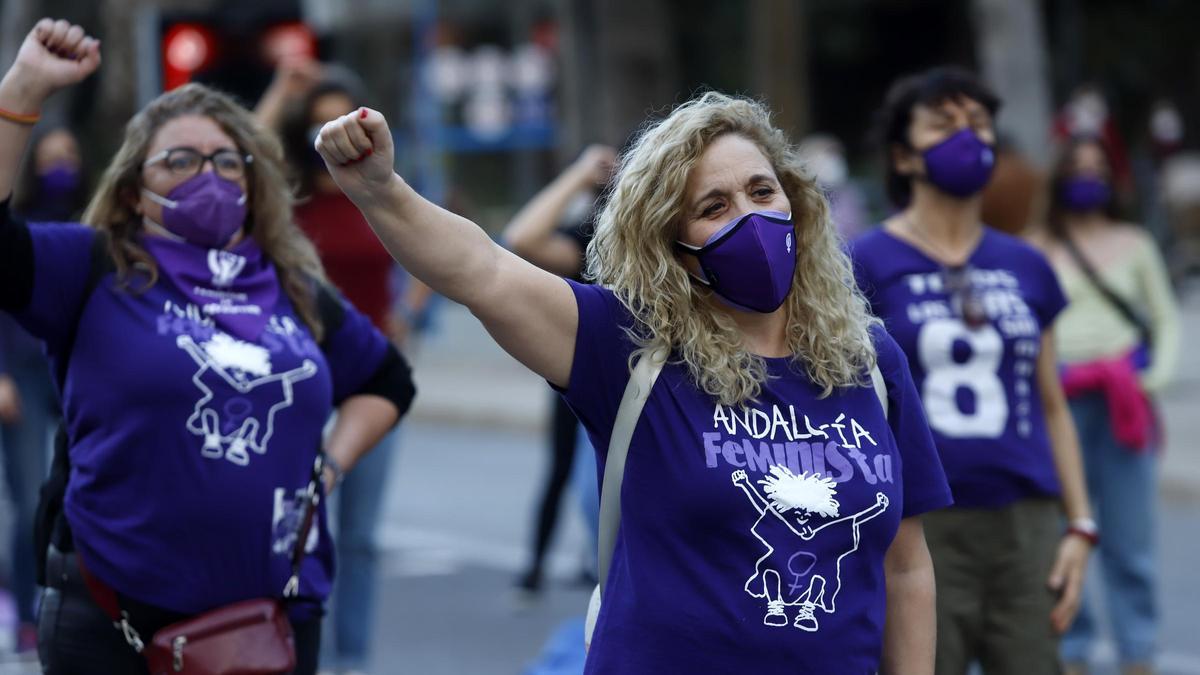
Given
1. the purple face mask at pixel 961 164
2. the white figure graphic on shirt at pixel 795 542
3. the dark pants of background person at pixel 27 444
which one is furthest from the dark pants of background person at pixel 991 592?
the dark pants of background person at pixel 27 444

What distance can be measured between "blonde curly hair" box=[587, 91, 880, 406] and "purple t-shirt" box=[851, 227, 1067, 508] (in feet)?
4.07

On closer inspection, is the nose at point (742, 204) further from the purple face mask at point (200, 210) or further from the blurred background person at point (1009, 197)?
the blurred background person at point (1009, 197)

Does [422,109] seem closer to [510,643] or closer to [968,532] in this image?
[510,643]

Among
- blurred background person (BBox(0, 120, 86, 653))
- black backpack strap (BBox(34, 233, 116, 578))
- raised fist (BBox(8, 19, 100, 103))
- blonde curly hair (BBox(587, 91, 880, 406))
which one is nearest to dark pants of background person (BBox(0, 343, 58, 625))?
blurred background person (BBox(0, 120, 86, 653))

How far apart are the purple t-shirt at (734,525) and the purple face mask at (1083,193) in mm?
3806

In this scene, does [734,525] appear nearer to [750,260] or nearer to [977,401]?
[750,260]

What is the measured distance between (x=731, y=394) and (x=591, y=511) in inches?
168

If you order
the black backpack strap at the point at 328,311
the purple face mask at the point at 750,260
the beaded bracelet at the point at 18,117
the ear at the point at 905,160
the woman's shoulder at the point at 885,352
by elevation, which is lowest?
the black backpack strap at the point at 328,311

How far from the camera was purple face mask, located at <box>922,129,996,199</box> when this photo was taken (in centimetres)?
466

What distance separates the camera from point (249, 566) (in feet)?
12.7

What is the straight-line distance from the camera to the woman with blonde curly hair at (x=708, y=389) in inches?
116

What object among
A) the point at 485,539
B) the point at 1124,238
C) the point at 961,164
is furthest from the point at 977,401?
the point at 485,539

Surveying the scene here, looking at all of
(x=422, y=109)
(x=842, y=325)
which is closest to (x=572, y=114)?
(x=422, y=109)

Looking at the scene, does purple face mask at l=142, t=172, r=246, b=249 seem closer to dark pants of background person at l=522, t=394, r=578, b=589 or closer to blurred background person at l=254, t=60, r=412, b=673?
blurred background person at l=254, t=60, r=412, b=673
